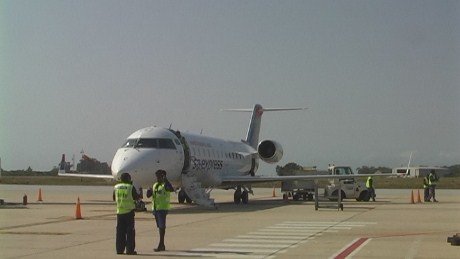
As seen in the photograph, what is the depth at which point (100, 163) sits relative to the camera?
40.5 m

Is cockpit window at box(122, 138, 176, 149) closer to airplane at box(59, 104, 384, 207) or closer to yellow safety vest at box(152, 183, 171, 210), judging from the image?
airplane at box(59, 104, 384, 207)

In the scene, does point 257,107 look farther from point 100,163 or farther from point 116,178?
point 116,178

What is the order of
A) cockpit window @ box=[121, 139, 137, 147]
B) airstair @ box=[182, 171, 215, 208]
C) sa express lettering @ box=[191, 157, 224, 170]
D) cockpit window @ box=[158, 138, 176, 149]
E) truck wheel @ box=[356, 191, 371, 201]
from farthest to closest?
truck wheel @ box=[356, 191, 371, 201] → sa express lettering @ box=[191, 157, 224, 170] → airstair @ box=[182, 171, 215, 208] → cockpit window @ box=[158, 138, 176, 149] → cockpit window @ box=[121, 139, 137, 147]

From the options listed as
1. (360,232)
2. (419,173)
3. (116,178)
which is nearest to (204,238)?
(360,232)

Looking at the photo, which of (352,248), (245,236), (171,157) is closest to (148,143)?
(171,157)

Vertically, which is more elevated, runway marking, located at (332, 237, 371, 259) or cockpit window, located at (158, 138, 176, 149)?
cockpit window, located at (158, 138, 176, 149)

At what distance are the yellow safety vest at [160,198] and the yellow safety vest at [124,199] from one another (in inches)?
27.0

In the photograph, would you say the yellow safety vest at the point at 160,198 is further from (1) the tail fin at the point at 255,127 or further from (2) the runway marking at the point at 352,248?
(1) the tail fin at the point at 255,127

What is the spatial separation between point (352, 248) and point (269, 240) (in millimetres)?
2335

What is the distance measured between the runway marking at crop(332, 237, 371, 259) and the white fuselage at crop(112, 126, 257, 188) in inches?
489

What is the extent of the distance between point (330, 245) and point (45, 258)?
234 inches

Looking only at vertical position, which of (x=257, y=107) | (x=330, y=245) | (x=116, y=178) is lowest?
(x=330, y=245)

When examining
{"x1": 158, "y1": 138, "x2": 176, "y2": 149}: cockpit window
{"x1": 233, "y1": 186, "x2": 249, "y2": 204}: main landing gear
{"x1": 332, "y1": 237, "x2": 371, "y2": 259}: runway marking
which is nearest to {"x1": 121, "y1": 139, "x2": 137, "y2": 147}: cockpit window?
{"x1": 158, "y1": 138, "x2": 176, "y2": 149}: cockpit window

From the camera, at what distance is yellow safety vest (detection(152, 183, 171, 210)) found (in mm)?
13930
